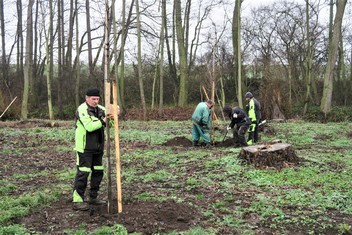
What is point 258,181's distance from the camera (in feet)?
25.0

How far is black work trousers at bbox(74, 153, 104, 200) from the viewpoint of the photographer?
229 inches

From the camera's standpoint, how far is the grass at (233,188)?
18.1ft

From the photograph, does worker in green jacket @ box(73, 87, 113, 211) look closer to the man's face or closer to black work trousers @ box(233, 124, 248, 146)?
the man's face

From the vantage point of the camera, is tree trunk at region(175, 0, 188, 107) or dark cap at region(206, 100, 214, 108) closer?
dark cap at region(206, 100, 214, 108)

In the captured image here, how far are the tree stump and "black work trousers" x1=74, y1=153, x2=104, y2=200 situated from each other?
401 cm

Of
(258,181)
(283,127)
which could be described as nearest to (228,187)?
(258,181)

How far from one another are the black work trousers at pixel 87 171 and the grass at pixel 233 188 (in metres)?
0.78

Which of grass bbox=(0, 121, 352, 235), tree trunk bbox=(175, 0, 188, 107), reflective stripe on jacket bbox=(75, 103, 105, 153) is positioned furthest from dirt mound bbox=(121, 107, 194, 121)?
reflective stripe on jacket bbox=(75, 103, 105, 153)

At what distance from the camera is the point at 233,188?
23.7 ft

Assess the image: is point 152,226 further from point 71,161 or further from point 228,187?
point 71,161

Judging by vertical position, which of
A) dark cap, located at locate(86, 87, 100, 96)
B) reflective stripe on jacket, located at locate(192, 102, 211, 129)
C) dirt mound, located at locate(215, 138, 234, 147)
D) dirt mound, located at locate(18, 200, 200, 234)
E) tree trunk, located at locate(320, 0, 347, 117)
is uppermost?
tree trunk, located at locate(320, 0, 347, 117)

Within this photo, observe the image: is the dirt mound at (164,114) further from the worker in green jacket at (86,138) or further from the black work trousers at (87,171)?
the worker in green jacket at (86,138)

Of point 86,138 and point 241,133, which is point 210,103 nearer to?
point 241,133

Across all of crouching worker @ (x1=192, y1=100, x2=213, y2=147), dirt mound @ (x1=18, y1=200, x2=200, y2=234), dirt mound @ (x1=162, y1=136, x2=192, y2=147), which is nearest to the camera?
dirt mound @ (x1=18, y1=200, x2=200, y2=234)
